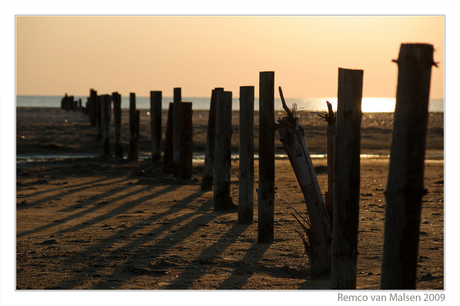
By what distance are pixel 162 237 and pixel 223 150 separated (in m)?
2.10

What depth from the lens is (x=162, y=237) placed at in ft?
21.2

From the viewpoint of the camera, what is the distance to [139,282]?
463cm

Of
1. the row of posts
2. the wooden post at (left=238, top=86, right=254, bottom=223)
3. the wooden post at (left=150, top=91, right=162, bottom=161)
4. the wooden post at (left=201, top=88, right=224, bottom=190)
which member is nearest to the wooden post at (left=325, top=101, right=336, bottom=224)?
the row of posts

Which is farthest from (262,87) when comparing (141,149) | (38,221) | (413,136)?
(141,149)

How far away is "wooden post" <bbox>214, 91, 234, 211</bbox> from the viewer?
7715 mm

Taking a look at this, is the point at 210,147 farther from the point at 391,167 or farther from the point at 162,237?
the point at 391,167

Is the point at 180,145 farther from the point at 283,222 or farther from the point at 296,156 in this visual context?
the point at 296,156

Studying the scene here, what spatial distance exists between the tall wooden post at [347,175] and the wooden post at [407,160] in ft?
1.96

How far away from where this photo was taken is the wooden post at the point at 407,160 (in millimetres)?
3049

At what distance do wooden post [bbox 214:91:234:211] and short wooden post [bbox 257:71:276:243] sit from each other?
1713 millimetres

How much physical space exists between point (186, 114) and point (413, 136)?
8010 millimetres

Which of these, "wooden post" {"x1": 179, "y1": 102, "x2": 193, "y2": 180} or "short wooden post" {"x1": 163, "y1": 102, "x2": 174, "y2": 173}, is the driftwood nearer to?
"wooden post" {"x1": 179, "y1": 102, "x2": 193, "y2": 180}

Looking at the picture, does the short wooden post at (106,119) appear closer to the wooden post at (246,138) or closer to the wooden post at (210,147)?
the wooden post at (210,147)
